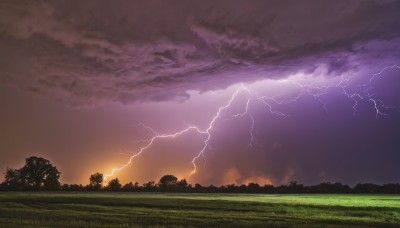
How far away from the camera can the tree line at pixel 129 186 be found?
11172 centimetres

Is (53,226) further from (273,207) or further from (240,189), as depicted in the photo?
(240,189)

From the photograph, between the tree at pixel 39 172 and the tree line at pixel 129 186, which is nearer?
the tree line at pixel 129 186

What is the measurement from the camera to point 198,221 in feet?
101

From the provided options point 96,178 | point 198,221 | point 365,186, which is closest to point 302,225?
point 198,221

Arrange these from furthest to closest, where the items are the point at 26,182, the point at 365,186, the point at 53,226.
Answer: the point at 26,182, the point at 365,186, the point at 53,226

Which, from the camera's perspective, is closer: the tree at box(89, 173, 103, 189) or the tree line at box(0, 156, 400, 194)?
the tree line at box(0, 156, 400, 194)

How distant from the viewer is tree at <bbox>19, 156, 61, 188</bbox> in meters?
145

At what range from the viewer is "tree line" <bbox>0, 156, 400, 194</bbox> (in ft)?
367

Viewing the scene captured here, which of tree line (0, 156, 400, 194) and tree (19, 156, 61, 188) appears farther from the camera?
tree (19, 156, 61, 188)

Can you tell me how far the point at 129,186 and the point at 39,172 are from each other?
30.2 m

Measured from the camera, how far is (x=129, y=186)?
139625mm

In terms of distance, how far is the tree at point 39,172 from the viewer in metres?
145

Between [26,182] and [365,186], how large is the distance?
97.2m

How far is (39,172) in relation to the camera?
14688 cm
